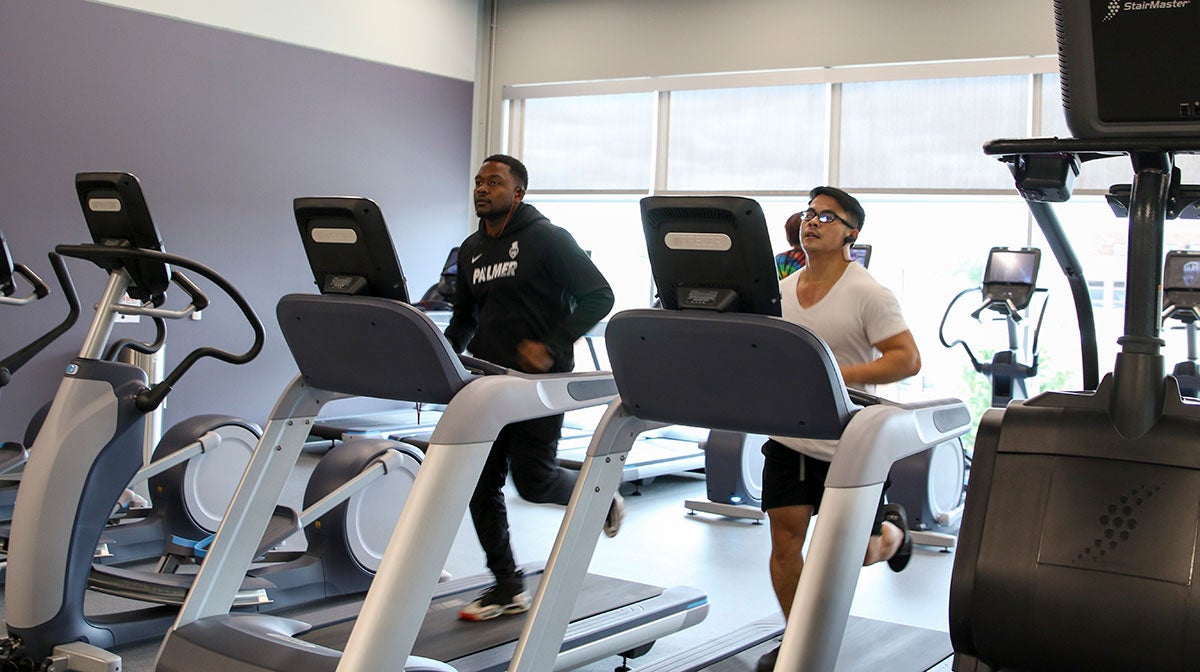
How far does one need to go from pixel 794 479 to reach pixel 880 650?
0.68 meters

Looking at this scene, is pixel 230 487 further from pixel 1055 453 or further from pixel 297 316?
pixel 1055 453

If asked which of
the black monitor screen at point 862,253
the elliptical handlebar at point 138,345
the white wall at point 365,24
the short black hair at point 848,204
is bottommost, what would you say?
the elliptical handlebar at point 138,345

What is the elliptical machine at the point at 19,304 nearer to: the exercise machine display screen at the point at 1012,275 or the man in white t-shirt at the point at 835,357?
the man in white t-shirt at the point at 835,357

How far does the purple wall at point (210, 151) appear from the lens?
6.84 metres

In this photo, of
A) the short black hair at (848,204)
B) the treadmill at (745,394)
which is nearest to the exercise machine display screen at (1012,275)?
the short black hair at (848,204)

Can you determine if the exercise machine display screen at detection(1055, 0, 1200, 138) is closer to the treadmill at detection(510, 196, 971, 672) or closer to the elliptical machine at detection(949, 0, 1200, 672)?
the elliptical machine at detection(949, 0, 1200, 672)

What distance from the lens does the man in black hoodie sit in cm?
349

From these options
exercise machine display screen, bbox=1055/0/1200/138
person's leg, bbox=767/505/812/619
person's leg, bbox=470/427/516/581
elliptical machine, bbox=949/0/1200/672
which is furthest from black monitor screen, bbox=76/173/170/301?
exercise machine display screen, bbox=1055/0/1200/138

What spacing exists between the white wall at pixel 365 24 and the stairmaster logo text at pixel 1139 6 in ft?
22.6

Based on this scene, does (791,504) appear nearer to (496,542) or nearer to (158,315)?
(496,542)

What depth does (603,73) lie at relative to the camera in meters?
9.02

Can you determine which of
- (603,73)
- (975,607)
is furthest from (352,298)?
(603,73)

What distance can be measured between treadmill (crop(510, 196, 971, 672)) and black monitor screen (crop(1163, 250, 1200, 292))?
154 inches

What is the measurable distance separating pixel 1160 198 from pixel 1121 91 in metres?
0.22
